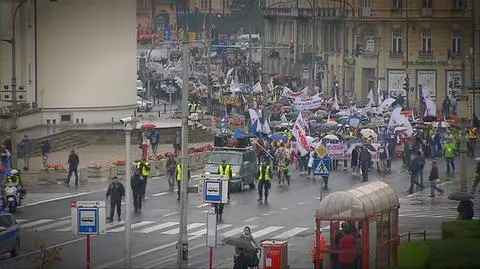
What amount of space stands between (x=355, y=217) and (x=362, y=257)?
0.63m

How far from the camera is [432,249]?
2064 centimetres

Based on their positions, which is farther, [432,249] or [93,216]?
[93,216]

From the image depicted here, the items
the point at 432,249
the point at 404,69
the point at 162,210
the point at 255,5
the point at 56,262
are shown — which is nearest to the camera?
the point at 432,249

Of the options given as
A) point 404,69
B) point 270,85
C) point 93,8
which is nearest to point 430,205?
point 93,8

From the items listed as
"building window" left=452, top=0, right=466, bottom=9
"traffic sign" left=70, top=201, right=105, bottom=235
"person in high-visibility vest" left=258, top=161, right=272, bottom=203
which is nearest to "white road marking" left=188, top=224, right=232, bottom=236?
"person in high-visibility vest" left=258, top=161, right=272, bottom=203

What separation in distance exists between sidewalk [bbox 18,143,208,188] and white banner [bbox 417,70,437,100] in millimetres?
14553

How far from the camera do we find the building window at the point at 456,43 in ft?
187

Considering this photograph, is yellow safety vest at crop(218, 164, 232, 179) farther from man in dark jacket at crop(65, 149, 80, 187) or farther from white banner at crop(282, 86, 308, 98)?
white banner at crop(282, 86, 308, 98)

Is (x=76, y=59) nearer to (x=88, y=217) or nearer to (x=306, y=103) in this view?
(x=306, y=103)

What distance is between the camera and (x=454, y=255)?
1961cm

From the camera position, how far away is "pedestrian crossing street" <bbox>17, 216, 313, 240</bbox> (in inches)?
1201

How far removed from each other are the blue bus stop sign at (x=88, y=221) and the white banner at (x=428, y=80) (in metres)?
38.5

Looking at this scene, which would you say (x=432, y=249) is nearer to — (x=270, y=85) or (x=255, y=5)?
(x=270, y=85)

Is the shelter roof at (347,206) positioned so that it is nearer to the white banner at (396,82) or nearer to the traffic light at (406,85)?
the traffic light at (406,85)
